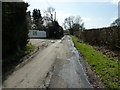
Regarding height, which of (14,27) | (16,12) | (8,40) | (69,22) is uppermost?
(69,22)

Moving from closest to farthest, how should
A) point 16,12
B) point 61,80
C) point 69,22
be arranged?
point 61,80, point 16,12, point 69,22

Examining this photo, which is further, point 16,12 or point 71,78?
point 16,12

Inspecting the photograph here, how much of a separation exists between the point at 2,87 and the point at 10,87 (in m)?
0.29

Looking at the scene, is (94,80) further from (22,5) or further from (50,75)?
(22,5)

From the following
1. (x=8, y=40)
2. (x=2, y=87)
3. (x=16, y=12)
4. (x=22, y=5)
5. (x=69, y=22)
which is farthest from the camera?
(x=69, y=22)

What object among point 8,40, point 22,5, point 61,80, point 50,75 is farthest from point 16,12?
point 61,80

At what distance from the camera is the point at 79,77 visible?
7473 millimetres

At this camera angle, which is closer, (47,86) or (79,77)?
(47,86)

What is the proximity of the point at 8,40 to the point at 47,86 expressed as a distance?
540 cm

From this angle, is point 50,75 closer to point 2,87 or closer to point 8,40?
point 2,87

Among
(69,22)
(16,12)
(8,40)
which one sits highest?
(69,22)

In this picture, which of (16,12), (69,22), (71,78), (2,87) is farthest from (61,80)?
(69,22)

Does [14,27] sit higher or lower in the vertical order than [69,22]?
lower

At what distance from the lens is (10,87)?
5855mm
